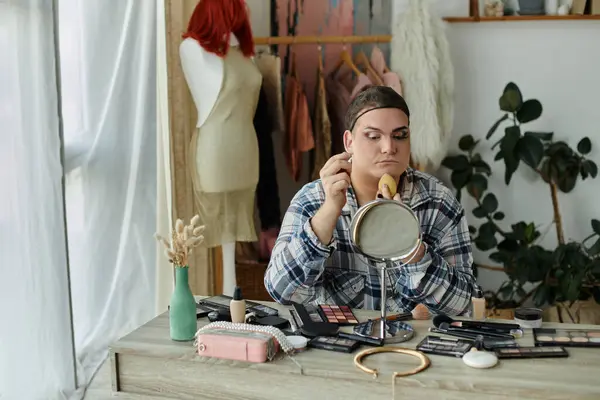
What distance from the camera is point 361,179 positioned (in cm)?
181

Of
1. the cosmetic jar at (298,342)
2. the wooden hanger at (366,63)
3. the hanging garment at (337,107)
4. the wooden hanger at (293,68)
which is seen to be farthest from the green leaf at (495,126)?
the cosmetic jar at (298,342)

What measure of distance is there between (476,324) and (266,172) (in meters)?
2.12

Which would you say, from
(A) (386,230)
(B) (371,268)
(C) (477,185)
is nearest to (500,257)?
(C) (477,185)

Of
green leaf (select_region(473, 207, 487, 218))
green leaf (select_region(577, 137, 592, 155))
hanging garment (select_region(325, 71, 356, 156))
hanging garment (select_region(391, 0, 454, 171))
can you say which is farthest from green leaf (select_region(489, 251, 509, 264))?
hanging garment (select_region(325, 71, 356, 156))

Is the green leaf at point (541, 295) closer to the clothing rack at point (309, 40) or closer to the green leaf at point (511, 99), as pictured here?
the green leaf at point (511, 99)

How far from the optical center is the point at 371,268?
189 centimetres

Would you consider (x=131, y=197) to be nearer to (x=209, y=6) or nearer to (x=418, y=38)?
(x=209, y=6)

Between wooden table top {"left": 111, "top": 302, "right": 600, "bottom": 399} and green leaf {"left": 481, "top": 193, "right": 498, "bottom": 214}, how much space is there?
207cm

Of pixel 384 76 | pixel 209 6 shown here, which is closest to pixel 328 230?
pixel 209 6

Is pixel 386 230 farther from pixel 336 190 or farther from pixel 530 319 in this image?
pixel 530 319

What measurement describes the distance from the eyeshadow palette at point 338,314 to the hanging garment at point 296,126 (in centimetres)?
186

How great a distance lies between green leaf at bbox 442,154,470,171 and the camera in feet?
12.0

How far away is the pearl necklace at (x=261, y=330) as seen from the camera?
59.9 inches

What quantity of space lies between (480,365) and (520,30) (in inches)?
106
